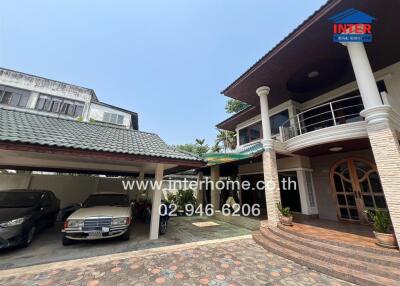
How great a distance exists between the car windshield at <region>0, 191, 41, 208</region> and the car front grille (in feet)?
8.78

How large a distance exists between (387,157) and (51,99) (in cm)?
2434

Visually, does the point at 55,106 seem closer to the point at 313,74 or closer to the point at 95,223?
the point at 95,223

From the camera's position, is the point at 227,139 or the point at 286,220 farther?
the point at 227,139

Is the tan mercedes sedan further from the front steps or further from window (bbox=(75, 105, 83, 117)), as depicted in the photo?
window (bbox=(75, 105, 83, 117))

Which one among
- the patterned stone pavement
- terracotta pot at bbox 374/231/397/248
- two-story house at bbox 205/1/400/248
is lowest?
the patterned stone pavement

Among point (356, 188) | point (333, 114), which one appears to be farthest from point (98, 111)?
point (356, 188)

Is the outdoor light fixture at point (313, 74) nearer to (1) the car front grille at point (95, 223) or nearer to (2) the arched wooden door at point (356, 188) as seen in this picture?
(2) the arched wooden door at point (356, 188)

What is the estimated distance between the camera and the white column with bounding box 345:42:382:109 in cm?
477

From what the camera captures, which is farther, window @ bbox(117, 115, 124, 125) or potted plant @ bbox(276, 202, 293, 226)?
window @ bbox(117, 115, 124, 125)

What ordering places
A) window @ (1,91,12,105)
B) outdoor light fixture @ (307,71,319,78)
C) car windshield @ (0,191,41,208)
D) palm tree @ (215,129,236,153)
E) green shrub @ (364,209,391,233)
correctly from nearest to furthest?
green shrub @ (364,209,391,233) → car windshield @ (0,191,41,208) → outdoor light fixture @ (307,71,319,78) → window @ (1,91,12,105) → palm tree @ (215,129,236,153)

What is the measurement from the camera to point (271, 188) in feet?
24.2

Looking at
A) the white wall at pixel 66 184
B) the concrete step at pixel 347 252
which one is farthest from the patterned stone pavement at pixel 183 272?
the white wall at pixel 66 184

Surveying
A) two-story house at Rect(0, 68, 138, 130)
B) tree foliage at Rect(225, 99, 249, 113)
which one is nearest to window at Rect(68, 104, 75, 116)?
two-story house at Rect(0, 68, 138, 130)

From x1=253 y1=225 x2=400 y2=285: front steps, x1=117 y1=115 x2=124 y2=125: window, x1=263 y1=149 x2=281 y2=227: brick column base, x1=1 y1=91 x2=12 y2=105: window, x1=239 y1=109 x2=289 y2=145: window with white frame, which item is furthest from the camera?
x1=117 y1=115 x2=124 y2=125: window
